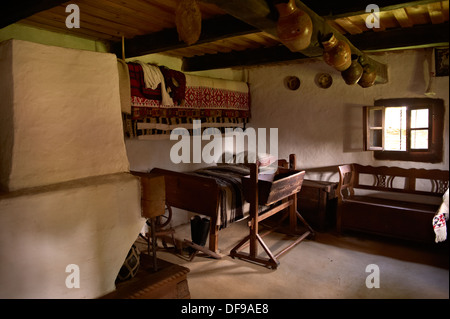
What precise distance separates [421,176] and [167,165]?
3.49 metres

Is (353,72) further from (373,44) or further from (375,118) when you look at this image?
(375,118)

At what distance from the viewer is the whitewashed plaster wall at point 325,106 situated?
424cm

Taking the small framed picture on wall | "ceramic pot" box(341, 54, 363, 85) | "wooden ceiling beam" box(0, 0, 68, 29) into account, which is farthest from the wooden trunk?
"wooden ceiling beam" box(0, 0, 68, 29)

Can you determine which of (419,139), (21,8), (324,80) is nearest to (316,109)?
(324,80)

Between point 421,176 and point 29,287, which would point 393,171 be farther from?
point 29,287

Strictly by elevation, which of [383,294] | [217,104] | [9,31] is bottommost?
[383,294]

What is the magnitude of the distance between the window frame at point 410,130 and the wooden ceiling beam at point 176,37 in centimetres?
254

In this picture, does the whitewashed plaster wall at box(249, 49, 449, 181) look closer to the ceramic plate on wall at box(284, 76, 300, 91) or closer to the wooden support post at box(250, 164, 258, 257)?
the ceramic plate on wall at box(284, 76, 300, 91)

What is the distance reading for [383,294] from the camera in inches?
116

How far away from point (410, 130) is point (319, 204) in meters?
1.57

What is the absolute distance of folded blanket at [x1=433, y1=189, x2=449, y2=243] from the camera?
3512 mm

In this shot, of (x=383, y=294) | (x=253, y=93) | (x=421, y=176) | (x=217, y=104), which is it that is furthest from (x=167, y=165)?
(x=421, y=176)

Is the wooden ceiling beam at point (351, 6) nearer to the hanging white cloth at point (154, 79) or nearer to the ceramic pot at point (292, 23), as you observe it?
the ceramic pot at point (292, 23)
